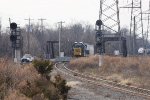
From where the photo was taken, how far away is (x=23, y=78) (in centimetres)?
1936

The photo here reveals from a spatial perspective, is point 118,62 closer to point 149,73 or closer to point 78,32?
point 149,73

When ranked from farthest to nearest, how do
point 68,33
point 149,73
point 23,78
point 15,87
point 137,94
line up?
point 68,33 < point 149,73 < point 137,94 < point 23,78 < point 15,87

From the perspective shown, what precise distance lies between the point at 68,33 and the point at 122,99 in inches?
5495

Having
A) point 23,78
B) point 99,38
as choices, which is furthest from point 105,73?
point 23,78

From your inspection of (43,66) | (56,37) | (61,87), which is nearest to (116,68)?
(43,66)

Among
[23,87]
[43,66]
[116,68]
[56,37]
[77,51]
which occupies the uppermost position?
Result: [56,37]

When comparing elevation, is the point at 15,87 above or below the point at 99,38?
below

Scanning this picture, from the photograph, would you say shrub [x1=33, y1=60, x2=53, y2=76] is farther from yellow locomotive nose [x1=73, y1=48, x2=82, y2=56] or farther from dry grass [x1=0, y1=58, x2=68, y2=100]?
yellow locomotive nose [x1=73, y1=48, x2=82, y2=56]

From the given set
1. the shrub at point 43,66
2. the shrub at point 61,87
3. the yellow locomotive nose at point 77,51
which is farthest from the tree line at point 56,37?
the shrub at point 61,87

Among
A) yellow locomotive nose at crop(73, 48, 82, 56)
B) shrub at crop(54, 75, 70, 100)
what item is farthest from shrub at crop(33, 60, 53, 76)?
yellow locomotive nose at crop(73, 48, 82, 56)

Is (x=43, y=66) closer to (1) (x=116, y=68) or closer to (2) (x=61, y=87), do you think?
(2) (x=61, y=87)

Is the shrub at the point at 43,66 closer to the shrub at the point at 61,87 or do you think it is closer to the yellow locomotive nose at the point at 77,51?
the shrub at the point at 61,87

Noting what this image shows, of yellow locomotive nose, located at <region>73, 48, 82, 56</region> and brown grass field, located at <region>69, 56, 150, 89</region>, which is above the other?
Answer: yellow locomotive nose, located at <region>73, 48, 82, 56</region>

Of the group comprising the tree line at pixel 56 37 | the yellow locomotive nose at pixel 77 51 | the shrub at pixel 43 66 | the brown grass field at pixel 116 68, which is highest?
the tree line at pixel 56 37
